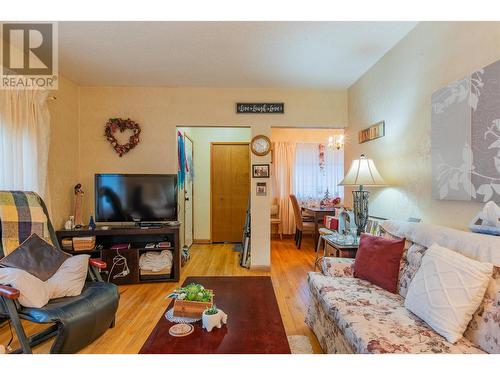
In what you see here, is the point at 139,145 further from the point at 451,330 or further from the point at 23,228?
the point at 451,330

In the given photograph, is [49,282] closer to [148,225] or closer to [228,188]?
[148,225]

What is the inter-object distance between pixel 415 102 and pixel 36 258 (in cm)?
335

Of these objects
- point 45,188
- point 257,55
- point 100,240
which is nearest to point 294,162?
point 257,55

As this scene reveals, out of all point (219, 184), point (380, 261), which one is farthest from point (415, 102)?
point (219, 184)

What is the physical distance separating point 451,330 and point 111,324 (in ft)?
7.62

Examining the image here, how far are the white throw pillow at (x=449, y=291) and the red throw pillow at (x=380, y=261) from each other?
0.35m

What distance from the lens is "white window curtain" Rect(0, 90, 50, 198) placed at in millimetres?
2359

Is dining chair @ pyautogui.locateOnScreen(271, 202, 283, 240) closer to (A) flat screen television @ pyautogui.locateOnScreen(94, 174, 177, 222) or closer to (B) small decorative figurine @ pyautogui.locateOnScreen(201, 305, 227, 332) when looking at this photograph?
(A) flat screen television @ pyautogui.locateOnScreen(94, 174, 177, 222)

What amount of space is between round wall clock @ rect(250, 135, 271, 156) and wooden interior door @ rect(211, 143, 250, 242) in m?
1.61

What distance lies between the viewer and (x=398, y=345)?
1198 millimetres

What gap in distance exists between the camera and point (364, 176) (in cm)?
259

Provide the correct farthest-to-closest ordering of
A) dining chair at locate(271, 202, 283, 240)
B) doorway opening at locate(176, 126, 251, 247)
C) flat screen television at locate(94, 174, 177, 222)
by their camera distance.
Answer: dining chair at locate(271, 202, 283, 240) → doorway opening at locate(176, 126, 251, 247) → flat screen television at locate(94, 174, 177, 222)

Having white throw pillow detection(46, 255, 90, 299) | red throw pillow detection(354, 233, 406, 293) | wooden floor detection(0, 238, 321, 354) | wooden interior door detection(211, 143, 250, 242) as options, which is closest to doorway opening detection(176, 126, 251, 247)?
wooden interior door detection(211, 143, 250, 242)

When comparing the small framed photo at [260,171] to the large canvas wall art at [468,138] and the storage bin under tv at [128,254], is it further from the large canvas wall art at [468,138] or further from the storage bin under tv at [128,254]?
the large canvas wall art at [468,138]
